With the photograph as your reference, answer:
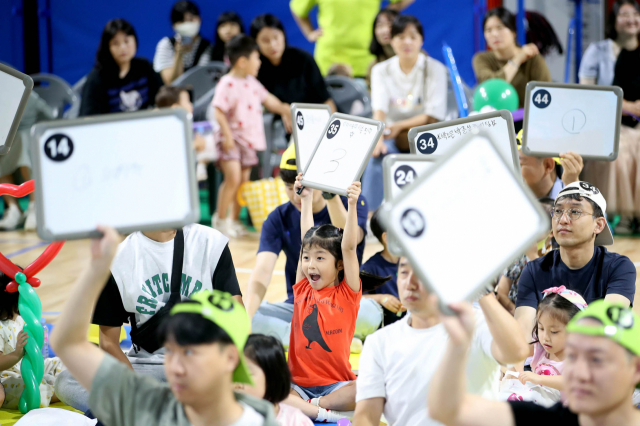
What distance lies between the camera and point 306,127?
12.5 ft

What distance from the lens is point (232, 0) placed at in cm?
973

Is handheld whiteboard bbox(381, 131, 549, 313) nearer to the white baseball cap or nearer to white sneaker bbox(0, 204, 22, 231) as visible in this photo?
the white baseball cap

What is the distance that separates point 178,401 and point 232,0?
27.7ft

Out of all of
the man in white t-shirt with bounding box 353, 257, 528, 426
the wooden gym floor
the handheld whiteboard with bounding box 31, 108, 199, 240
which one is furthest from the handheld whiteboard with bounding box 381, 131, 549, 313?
the wooden gym floor

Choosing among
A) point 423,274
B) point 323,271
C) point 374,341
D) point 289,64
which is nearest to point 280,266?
point 289,64

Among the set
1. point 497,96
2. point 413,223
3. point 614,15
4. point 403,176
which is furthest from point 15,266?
point 614,15

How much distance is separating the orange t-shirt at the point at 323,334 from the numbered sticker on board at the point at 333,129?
0.69 meters

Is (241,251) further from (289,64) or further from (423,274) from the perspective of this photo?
(423,274)

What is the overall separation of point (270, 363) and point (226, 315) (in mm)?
451

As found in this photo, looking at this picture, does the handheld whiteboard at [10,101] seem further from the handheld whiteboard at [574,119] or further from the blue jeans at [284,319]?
the handheld whiteboard at [574,119]

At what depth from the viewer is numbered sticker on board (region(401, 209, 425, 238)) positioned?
175 cm

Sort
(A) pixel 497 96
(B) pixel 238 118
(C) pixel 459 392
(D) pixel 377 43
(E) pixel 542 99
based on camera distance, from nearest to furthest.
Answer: (C) pixel 459 392
(E) pixel 542 99
(A) pixel 497 96
(B) pixel 238 118
(D) pixel 377 43

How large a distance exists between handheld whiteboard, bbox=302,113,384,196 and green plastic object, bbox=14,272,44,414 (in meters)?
1.28

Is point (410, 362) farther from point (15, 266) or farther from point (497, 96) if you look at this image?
point (497, 96)
